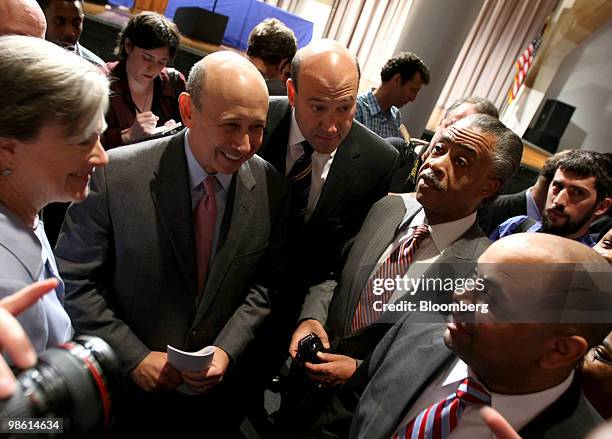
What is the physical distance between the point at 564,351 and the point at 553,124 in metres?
8.17

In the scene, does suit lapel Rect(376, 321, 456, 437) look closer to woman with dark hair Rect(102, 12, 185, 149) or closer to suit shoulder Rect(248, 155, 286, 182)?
suit shoulder Rect(248, 155, 286, 182)

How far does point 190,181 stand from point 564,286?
111 centimetres

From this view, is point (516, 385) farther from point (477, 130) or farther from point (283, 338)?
point (283, 338)

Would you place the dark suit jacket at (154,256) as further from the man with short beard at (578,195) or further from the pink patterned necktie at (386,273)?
the man with short beard at (578,195)

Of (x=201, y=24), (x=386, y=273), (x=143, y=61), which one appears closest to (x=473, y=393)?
(x=386, y=273)

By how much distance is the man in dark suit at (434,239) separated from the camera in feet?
5.36

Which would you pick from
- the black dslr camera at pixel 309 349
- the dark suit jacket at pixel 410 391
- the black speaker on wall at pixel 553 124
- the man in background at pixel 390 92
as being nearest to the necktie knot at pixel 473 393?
the dark suit jacket at pixel 410 391

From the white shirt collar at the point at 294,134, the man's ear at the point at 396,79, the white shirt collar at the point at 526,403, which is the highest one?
the man's ear at the point at 396,79

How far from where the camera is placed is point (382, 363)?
1.38 meters

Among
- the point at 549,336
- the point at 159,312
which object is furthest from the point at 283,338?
the point at 549,336

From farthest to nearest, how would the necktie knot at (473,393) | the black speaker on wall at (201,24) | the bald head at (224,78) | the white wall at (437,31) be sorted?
the black speaker on wall at (201,24)
the white wall at (437,31)
the bald head at (224,78)
the necktie knot at (473,393)

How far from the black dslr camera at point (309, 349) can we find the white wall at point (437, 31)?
13.9ft

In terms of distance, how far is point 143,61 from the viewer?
8.18ft

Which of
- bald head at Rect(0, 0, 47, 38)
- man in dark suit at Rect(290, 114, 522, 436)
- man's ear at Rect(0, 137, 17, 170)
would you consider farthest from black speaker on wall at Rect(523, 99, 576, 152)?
man's ear at Rect(0, 137, 17, 170)
